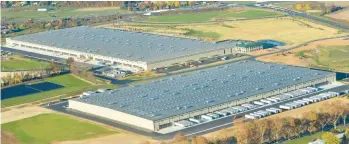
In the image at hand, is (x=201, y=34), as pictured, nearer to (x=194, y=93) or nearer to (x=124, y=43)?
(x=124, y=43)

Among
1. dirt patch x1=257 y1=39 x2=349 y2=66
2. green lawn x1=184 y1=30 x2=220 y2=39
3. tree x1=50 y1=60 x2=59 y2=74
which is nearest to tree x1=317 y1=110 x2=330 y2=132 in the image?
dirt patch x1=257 y1=39 x2=349 y2=66

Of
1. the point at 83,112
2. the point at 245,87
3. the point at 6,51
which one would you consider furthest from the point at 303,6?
the point at 83,112

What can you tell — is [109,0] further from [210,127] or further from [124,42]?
[210,127]

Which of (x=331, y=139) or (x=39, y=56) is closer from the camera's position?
(x=331, y=139)

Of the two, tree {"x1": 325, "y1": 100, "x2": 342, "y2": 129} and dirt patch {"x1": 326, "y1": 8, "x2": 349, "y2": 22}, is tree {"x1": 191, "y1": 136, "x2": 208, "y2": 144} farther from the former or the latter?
dirt patch {"x1": 326, "y1": 8, "x2": 349, "y2": 22}

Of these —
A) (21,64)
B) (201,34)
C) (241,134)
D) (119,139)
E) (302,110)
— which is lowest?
(21,64)

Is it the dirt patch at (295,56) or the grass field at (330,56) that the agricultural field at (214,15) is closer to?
the dirt patch at (295,56)

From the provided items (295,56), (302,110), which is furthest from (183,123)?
(295,56)
